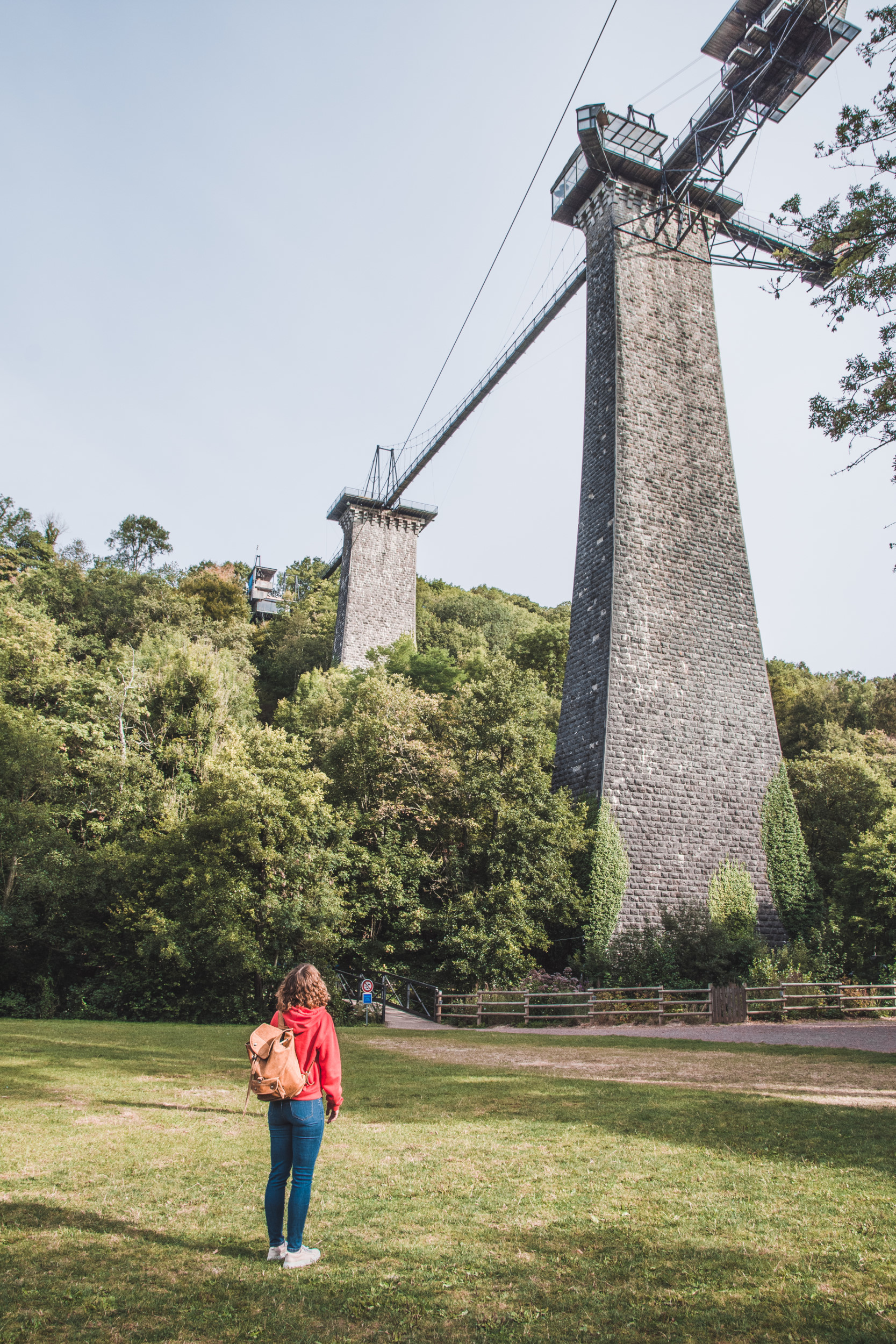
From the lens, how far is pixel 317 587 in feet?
177

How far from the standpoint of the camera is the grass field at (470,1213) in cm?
361

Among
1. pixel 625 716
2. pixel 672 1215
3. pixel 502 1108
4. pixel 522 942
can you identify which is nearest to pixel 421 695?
pixel 625 716

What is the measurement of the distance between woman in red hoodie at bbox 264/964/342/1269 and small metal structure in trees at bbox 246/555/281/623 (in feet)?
180

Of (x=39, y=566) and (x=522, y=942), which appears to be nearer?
(x=522, y=942)

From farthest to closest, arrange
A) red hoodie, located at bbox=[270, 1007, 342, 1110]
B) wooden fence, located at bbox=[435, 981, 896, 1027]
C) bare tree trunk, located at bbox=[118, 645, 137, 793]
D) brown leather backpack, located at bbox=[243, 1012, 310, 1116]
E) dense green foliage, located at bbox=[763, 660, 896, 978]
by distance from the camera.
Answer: bare tree trunk, located at bbox=[118, 645, 137, 793] < dense green foliage, located at bbox=[763, 660, 896, 978] < wooden fence, located at bbox=[435, 981, 896, 1027] < red hoodie, located at bbox=[270, 1007, 342, 1110] < brown leather backpack, located at bbox=[243, 1012, 310, 1116]

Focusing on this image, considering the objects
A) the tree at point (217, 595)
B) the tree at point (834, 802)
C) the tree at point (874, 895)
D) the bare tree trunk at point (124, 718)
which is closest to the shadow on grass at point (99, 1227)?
the tree at point (874, 895)

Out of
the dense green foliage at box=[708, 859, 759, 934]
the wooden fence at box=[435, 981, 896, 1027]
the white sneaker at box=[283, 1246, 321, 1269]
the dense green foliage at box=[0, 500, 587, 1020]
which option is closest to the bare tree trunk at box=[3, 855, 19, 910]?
the dense green foliage at box=[0, 500, 587, 1020]

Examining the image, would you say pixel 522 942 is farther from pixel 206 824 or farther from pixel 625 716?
pixel 206 824

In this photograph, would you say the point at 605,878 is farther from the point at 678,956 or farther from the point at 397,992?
the point at 397,992

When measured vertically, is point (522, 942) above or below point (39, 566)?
below

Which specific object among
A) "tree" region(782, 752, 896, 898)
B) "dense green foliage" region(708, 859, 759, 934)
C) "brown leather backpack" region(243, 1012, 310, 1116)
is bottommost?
"brown leather backpack" region(243, 1012, 310, 1116)

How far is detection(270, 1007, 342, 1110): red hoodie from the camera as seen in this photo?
4.24 meters

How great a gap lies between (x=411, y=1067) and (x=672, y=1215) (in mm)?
6729

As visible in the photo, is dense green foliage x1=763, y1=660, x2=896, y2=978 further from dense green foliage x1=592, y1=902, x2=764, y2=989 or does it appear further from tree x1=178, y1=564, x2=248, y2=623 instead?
tree x1=178, y1=564, x2=248, y2=623
